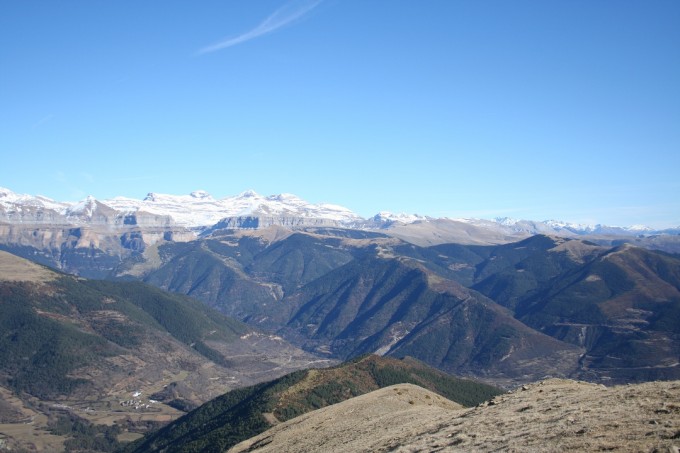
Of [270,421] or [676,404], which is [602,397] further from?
[270,421]

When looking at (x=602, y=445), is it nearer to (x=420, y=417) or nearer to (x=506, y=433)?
(x=506, y=433)

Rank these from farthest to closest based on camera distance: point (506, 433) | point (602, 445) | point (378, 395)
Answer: point (378, 395)
point (506, 433)
point (602, 445)

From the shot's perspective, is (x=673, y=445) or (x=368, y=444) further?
(x=368, y=444)

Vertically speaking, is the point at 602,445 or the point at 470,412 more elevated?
the point at 602,445

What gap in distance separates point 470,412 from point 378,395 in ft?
189

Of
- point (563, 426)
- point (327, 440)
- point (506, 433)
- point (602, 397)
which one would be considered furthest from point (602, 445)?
point (327, 440)

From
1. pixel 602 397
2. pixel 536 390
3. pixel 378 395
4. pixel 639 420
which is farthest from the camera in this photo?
pixel 378 395

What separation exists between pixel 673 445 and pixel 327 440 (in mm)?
67677

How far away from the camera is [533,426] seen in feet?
213

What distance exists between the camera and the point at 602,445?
5128cm

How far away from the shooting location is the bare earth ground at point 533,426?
176 ft

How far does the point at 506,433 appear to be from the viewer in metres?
65.2

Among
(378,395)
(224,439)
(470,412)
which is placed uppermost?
(470,412)

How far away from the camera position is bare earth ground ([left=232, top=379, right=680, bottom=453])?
2110 inches
